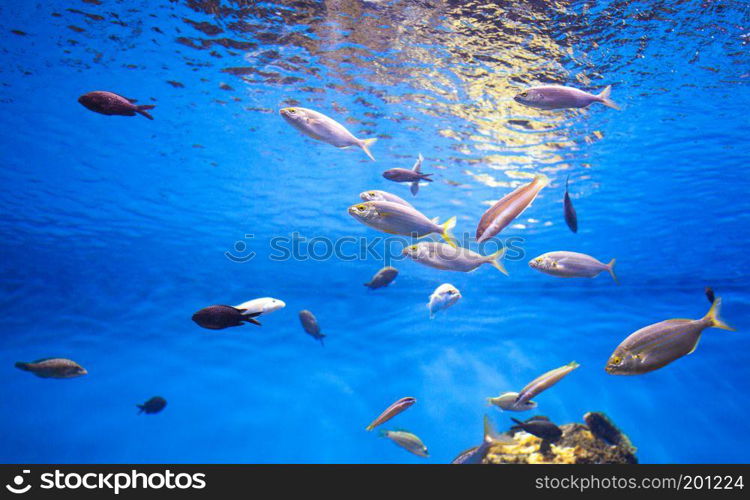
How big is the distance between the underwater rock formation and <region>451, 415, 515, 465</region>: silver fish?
0.14 meters

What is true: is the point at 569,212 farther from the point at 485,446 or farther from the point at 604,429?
the point at 485,446

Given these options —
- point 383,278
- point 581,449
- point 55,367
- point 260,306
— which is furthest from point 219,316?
point 581,449

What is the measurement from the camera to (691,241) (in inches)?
607

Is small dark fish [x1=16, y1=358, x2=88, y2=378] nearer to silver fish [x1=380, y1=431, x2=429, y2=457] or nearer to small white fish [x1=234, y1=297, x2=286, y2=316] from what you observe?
small white fish [x1=234, y1=297, x2=286, y2=316]

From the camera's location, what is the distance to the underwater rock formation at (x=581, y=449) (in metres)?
5.45

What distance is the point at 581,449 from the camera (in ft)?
18.4

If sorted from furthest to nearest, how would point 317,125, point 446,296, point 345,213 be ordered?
point 345,213, point 446,296, point 317,125

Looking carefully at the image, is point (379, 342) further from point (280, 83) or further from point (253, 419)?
point (280, 83)

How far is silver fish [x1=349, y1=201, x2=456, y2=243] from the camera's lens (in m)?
3.71

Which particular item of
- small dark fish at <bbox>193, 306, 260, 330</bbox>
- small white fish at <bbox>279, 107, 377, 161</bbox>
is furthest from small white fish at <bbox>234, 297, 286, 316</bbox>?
small white fish at <bbox>279, 107, 377, 161</bbox>

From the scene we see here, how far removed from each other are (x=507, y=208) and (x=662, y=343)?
74.5 inches

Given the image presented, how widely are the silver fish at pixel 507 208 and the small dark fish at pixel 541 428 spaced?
3719 mm

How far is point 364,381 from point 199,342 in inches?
508

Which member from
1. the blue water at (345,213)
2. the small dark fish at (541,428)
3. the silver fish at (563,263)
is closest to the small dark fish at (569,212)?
the silver fish at (563,263)
